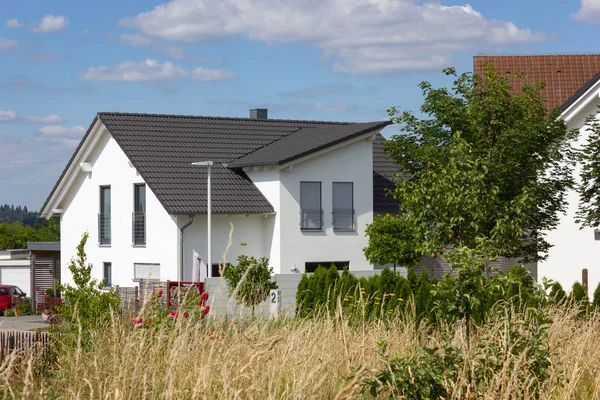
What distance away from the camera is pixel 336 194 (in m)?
33.7

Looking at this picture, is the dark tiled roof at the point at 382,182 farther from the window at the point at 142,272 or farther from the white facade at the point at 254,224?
the window at the point at 142,272

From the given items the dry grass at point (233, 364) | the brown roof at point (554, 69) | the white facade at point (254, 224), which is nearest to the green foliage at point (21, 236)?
the white facade at point (254, 224)

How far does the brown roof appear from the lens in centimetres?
4034

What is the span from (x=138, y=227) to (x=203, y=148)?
3790 millimetres

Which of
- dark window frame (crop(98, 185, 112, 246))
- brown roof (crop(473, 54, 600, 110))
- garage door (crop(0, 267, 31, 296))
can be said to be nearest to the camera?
dark window frame (crop(98, 185, 112, 246))

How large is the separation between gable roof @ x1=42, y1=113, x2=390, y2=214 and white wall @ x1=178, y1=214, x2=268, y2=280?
634mm

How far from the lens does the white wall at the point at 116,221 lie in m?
31.9

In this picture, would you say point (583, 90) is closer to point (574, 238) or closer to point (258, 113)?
point (574, 238)

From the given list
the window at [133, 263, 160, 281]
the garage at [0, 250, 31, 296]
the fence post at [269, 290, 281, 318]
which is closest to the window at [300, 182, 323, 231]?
the window at [133, 263, 160, 281]

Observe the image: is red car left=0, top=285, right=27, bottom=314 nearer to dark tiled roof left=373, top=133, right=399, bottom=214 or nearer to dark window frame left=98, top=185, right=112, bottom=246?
dark window frame left=98, top=185, right=112, bottom=246

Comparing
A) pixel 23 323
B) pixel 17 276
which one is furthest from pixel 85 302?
pixel 17 276

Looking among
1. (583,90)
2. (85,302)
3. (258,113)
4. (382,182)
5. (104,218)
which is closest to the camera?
(85,302)

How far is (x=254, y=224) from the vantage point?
32.8 m

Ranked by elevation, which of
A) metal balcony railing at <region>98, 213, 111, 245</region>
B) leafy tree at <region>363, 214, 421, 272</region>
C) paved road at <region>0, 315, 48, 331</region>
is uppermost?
metal balcony railing at <region>98, 213, 111, 245</region>
